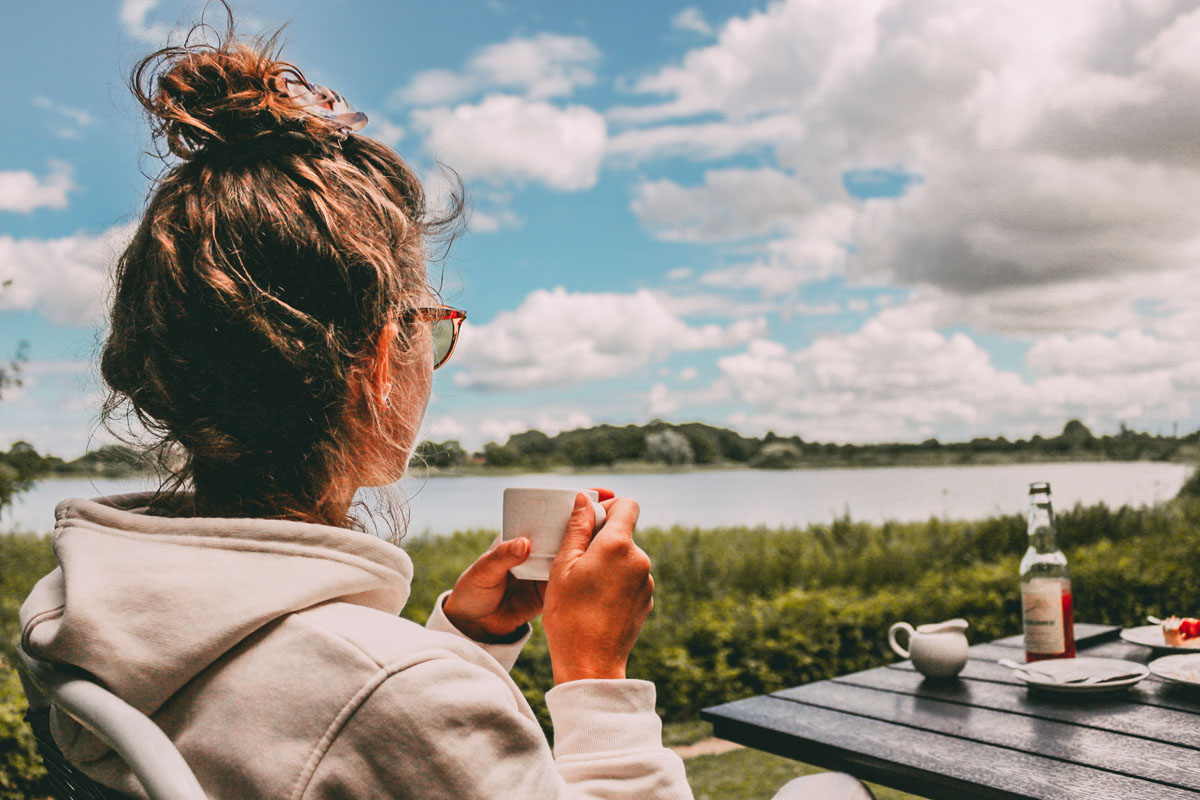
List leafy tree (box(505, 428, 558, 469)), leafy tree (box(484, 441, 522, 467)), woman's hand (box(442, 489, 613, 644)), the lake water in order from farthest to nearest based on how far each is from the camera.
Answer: the lake water → leafy tree (box(505, 428, 558, 469)) → leafy tree (box(484, 441, 522, 467)) → woman's hand (box(442, 489, 613, 644))

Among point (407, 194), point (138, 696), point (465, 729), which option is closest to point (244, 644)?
point (138, 696)

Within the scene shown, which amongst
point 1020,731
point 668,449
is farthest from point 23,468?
point 1020,731

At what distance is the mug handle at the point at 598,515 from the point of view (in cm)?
116

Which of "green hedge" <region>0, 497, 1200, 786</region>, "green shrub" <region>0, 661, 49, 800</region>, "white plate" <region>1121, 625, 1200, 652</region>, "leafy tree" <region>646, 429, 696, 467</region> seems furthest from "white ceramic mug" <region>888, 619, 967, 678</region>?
"leafy tree" <region>646, 429, 696, 467</region>

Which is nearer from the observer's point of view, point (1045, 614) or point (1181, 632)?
point (1045, 614)

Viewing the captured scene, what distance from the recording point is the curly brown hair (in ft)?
3.03

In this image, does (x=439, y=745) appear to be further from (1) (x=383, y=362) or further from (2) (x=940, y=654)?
(2) (x=940, y=654)

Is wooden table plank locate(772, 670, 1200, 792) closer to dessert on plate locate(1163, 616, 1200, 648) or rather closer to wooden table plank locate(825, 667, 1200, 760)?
wooden table plank locate(825, 667, 1200, 760)

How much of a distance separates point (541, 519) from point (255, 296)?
499 mm

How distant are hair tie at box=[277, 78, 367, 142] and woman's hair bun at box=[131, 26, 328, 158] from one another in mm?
15

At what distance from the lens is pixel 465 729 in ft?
2.40

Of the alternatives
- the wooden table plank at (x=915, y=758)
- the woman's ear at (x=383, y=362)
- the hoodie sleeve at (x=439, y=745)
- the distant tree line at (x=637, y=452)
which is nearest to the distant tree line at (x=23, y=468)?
the distant tree line at (x=637, y=452)

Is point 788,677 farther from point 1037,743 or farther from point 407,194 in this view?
point 407,194

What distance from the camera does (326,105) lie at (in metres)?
1.08
